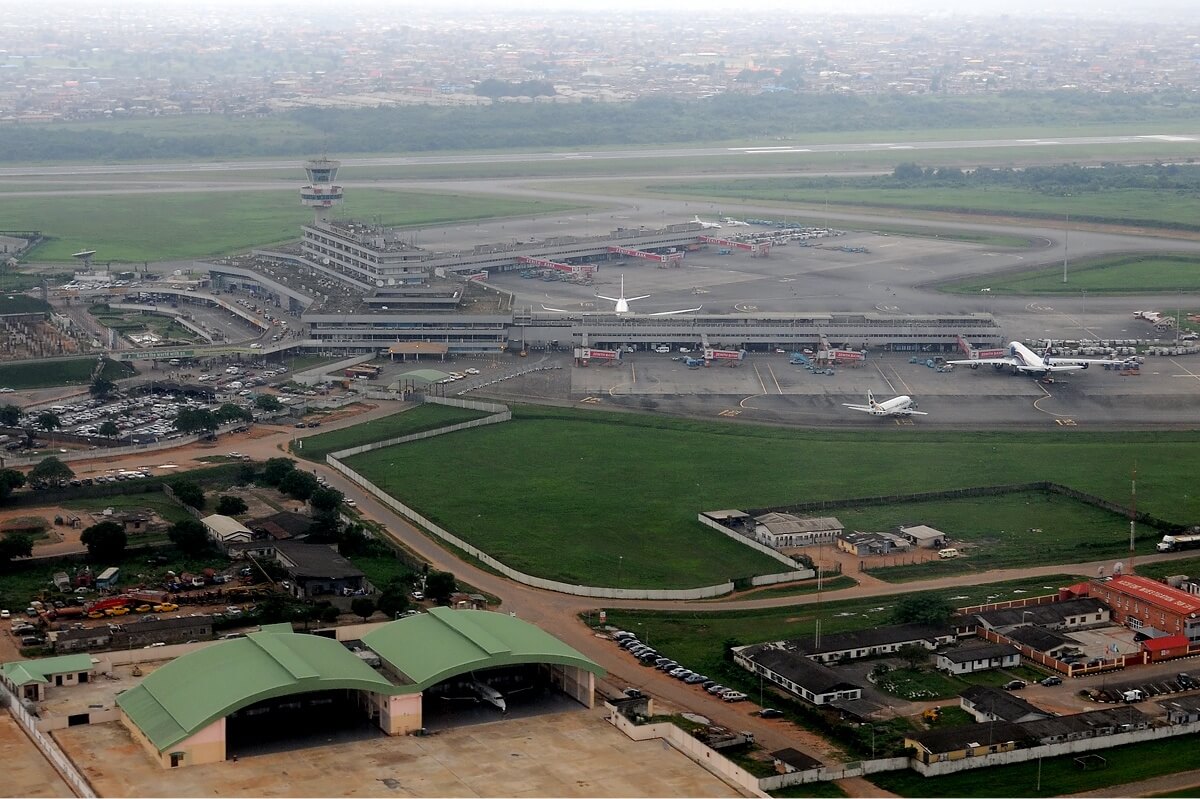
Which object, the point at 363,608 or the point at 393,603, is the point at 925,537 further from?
the point at 363,608

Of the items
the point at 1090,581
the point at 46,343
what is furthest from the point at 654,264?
the point at 1090,581

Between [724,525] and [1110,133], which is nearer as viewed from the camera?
[724,525]

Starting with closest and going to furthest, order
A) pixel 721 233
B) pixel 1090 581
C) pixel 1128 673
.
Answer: pixel 1128 673, pixel 1090 581, pixel 721 233

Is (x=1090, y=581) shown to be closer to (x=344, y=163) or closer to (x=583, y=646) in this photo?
(x=583, y=646)

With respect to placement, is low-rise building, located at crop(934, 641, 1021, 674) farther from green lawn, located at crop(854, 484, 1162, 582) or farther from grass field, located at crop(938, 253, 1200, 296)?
grass field, located at crop(938, 253, 1200, 296)

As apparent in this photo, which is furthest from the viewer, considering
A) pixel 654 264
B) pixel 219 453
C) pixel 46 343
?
pixel 654 264

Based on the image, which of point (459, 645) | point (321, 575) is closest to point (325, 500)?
point (321, 575)
